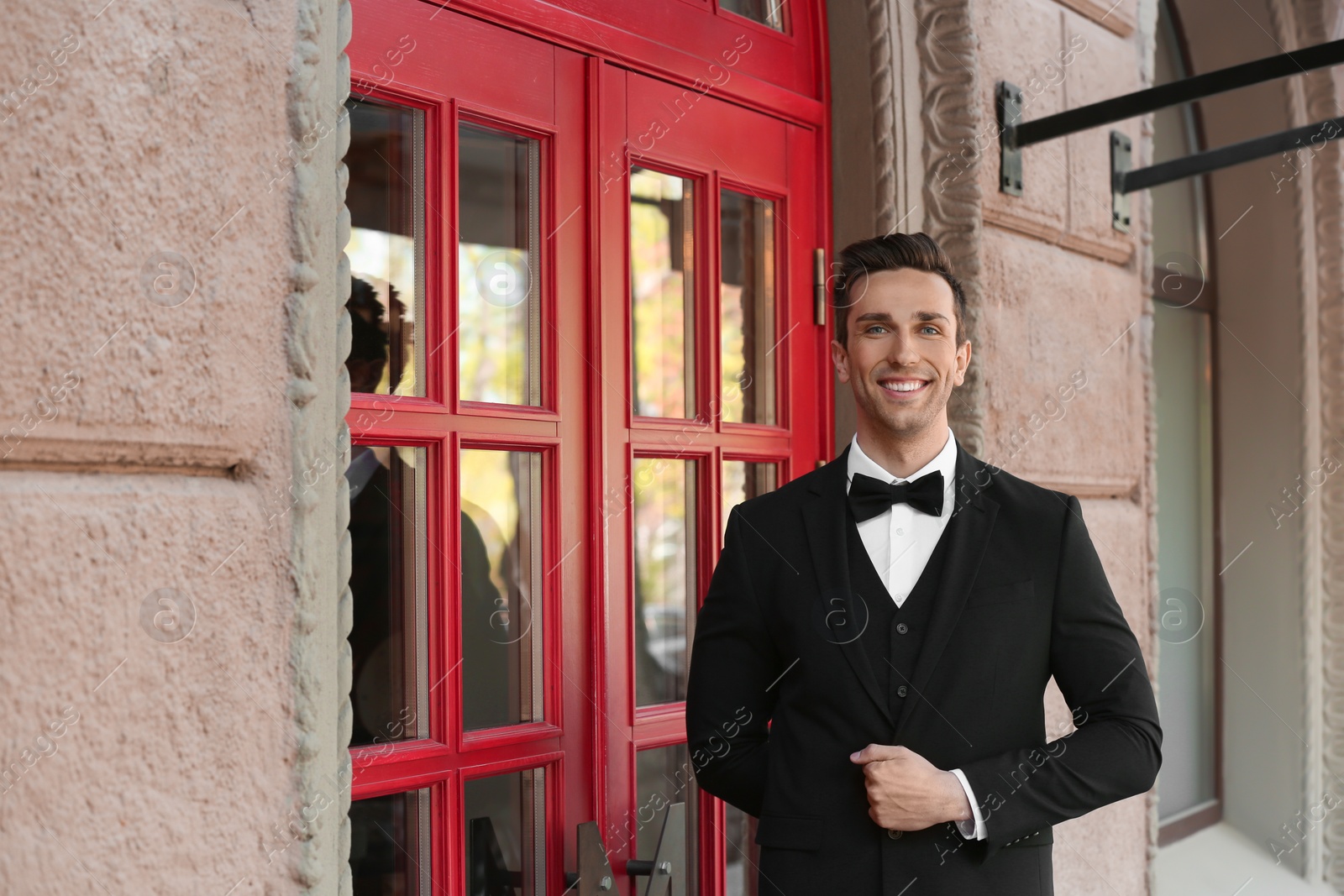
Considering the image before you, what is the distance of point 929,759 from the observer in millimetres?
1597

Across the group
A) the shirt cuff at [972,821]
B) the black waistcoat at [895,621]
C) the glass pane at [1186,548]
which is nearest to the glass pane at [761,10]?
the black waistcoat at [895,621]

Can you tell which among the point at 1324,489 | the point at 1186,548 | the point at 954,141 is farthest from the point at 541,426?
the point at 1324,489

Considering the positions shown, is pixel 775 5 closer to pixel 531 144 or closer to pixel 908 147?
pixel 908 147

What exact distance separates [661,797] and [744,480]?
2.18 ft

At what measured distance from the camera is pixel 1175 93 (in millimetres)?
2395

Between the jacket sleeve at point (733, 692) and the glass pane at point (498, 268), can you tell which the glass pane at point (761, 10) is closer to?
the glass pane at point (498, 268)

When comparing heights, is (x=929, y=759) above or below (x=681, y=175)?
below

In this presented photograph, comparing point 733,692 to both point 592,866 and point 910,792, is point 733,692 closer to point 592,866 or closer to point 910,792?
point 910,792

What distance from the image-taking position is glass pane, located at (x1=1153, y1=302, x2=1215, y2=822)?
4.54 meters

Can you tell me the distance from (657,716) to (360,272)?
3.25 feet

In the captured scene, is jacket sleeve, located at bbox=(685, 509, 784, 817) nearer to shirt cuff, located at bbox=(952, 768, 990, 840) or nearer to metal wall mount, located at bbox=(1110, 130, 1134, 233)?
shirt cuff, located at bbox=(952, 768, 990, 840)

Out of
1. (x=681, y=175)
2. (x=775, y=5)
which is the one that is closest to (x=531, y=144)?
(x=681, y=175)

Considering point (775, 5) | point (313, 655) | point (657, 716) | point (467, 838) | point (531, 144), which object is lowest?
point (467, 838)

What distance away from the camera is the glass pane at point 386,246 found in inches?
70.1
